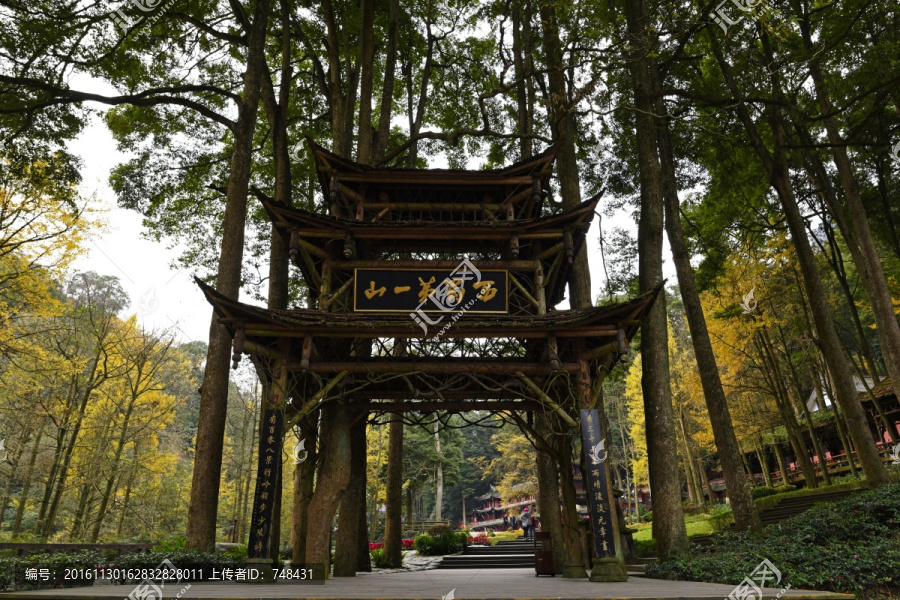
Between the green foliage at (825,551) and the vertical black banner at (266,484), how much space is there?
21.1ft

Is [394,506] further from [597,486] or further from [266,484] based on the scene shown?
[597,486]

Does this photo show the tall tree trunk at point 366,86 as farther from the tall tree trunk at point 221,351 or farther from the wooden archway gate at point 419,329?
the tall tree trunk at point 221,351

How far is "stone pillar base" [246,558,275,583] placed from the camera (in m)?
7.20

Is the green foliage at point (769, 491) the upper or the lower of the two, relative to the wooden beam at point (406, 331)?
lower

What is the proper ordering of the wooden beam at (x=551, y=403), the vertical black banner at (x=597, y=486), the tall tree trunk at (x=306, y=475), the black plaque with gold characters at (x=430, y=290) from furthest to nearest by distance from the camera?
the black plaque with gold characters at (x=430, y=290) < the tall tree trunk at (x=306, y=475) < the wooden beam at (x=551, y=403) < the vertical black banner at (x=597, y=486)

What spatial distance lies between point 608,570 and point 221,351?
8.27 meters

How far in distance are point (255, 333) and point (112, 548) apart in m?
7.56

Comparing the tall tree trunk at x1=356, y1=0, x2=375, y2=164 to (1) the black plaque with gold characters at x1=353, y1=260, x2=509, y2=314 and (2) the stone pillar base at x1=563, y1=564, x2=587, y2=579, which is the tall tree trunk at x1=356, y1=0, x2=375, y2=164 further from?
(2) the stone pillar base at x1=563, y1=564, x2=587, y2=579

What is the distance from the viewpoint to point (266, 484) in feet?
24.9

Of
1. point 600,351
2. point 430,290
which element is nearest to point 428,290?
point 430,290

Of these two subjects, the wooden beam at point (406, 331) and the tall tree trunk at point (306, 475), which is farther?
the tall tree trunk at point (306, 475)

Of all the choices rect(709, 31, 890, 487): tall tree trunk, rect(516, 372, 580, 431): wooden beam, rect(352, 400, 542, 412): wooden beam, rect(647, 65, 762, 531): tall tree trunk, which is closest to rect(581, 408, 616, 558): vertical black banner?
rect(516, 372, 580, 431): wooden beam

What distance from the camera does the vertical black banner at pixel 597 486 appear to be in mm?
7727

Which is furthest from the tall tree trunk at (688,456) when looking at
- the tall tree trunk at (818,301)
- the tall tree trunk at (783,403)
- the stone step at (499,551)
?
the tall tree trunk at (818,301)
